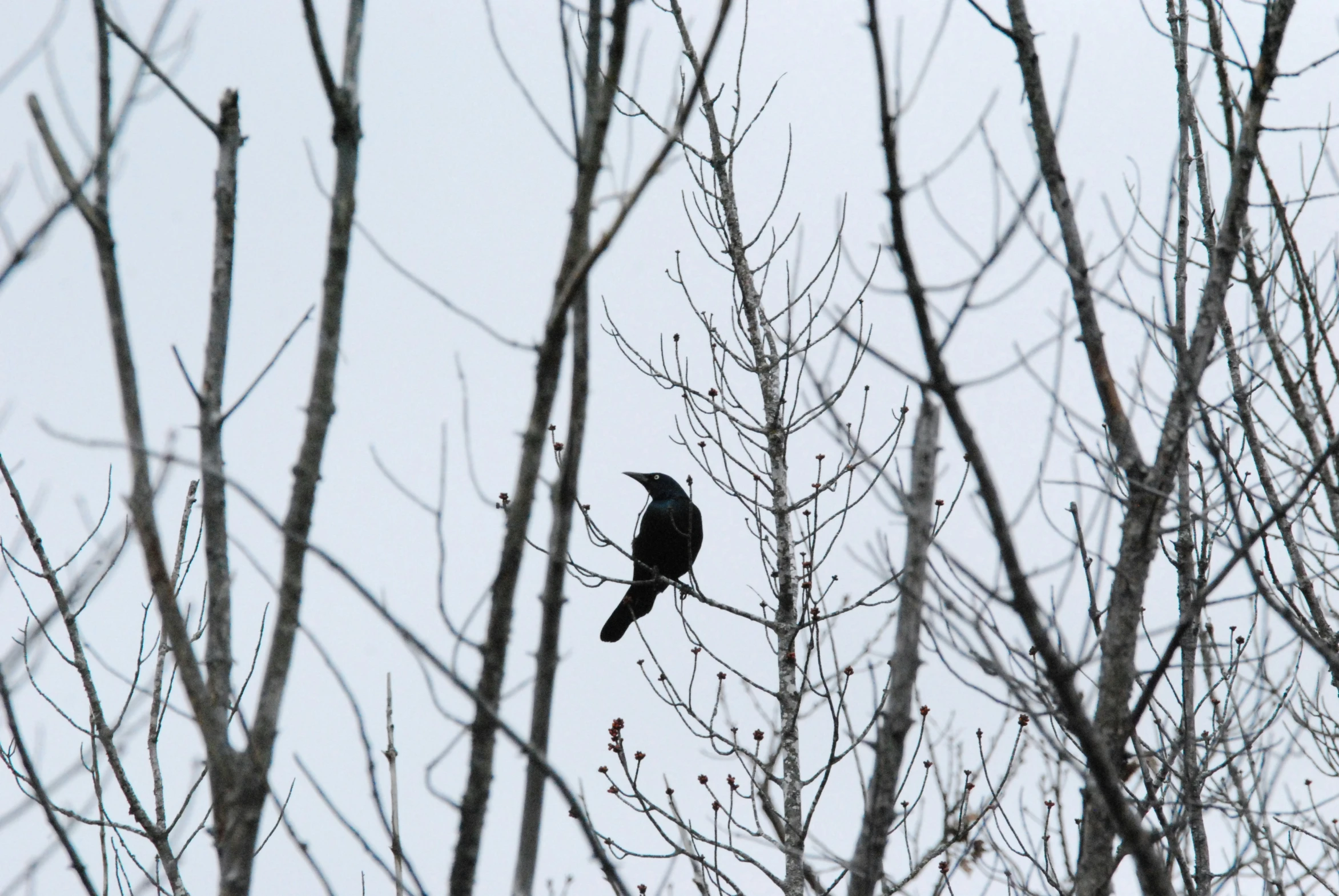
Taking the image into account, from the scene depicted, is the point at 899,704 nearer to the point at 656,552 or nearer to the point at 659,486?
the point at 656,552

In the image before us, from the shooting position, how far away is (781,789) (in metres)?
5.51

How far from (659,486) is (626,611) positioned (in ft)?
3.33

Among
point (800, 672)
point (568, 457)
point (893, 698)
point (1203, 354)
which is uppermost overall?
point (800, 672)

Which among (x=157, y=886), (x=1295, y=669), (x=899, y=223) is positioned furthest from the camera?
(x=1295, y=669)

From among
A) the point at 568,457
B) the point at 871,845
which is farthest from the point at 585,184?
the point at 871,845

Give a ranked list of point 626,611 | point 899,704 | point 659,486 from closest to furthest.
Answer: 1. point 899,704
2. point 626,611
3. point 659,486

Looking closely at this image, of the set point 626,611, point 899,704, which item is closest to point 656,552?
point 626,611

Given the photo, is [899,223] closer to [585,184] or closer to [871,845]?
[585,184]

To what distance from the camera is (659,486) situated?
838cm

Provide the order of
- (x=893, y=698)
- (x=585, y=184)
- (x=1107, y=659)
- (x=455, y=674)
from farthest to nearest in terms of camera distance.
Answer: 1. (x=1107, y=659)
2. (x=893, y=698)
3. (x=585, y=184)
4. (x=455, y=674)

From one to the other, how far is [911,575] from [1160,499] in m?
0.86

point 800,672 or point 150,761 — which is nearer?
point 150,761

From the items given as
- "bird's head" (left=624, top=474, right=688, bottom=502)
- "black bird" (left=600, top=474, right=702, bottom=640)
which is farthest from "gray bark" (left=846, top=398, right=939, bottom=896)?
"bird's head" (left=624, top=474, right=688, bottom=502)

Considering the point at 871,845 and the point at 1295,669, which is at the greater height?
the point at 1295,669
